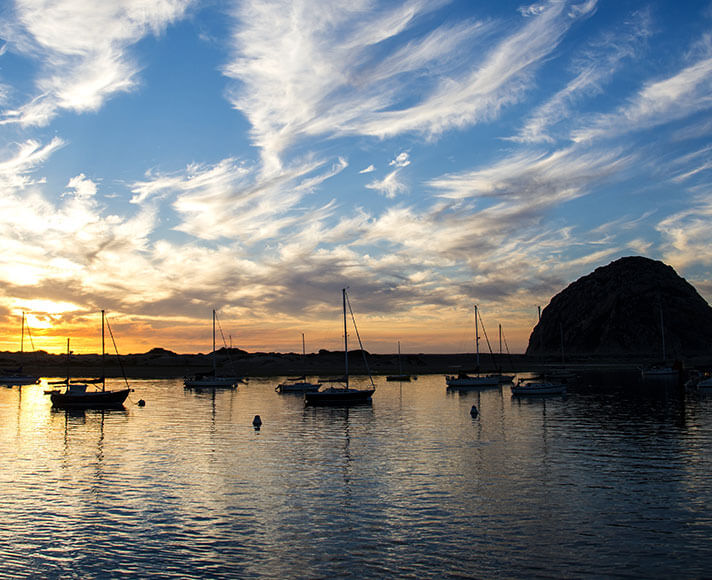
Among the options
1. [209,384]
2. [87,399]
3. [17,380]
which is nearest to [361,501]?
[87,399]

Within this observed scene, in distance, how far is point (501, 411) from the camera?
223 ft

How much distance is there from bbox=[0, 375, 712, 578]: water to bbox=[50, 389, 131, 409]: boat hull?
68.7 feet

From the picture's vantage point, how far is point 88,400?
250 feet

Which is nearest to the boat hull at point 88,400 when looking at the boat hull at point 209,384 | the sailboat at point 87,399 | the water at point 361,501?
the sailboat at point 87,399

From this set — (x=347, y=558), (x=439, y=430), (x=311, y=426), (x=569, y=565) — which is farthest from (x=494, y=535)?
(x=311, y=426)

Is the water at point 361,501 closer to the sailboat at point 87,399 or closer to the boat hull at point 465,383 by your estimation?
the sailboat at point 87,399

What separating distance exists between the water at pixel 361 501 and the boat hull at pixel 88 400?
21.0 metres

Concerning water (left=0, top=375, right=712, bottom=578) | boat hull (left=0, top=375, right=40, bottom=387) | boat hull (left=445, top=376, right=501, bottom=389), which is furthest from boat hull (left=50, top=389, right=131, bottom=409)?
boat hull (left=0, top=375, right=40, bottom=387)

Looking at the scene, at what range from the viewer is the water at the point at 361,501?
19422 mm

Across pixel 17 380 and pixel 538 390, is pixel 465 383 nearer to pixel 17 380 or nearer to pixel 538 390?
pixel 538 390

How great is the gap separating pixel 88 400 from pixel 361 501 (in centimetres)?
5934

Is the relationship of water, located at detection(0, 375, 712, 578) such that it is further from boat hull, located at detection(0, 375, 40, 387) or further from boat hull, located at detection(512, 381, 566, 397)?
boat hull, located at detection(0, 375, 40, 387)

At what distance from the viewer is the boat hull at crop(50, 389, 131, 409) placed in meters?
75.2

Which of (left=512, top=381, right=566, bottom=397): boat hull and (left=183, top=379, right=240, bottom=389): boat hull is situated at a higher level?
(left=183, top=379, right=240, bottom=389): boat hull
